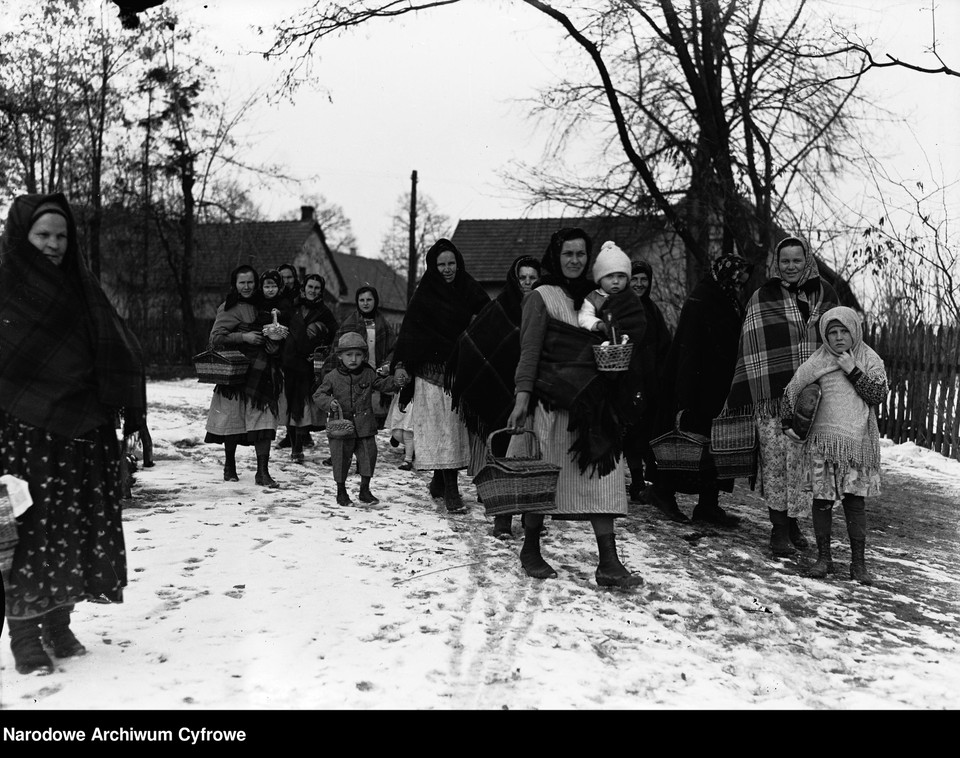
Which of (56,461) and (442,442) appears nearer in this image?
(56,461)

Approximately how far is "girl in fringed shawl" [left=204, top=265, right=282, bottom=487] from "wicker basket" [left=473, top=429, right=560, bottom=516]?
370 centimetres

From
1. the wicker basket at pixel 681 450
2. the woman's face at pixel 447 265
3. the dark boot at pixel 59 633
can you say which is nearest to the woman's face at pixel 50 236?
the dark boot at pixel 59 633

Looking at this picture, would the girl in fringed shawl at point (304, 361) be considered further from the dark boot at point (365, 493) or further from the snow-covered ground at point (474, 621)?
the snow-covered ground at point (474, 621)

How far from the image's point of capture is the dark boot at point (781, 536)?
19.2 ft

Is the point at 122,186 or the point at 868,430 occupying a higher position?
the point at 122,186

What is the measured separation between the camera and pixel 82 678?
3.38 m

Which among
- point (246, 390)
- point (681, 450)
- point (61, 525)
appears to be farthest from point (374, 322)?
point (61, 525)

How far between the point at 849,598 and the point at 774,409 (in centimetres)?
138

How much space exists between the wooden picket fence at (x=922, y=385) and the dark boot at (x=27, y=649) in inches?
443

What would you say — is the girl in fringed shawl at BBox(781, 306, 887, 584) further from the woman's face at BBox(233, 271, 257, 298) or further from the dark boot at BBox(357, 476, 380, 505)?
the woman's face at BBox(233, 271, 257, 298)

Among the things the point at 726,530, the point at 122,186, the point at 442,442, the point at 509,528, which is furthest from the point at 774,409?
the point at 122,186

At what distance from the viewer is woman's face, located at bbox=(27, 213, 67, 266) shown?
354 cm
